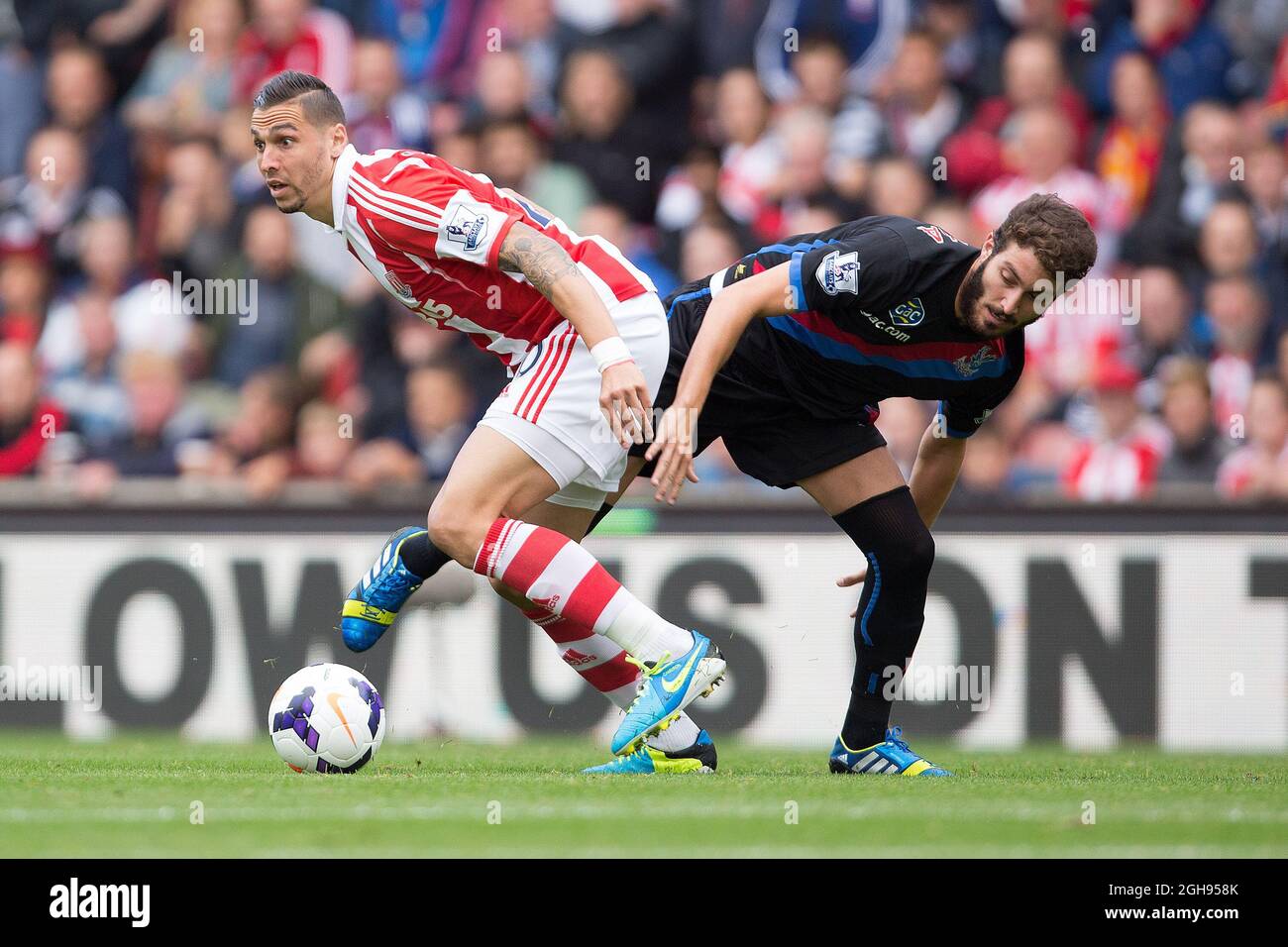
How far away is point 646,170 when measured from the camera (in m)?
10.2

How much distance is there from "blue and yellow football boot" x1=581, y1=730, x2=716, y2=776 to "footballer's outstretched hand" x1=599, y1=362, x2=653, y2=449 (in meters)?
1.22

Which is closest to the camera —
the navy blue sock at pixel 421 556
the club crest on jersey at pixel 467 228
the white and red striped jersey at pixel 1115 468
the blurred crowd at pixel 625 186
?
the club crest on jersey at pixel 467 228

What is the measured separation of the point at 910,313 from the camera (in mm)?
5520

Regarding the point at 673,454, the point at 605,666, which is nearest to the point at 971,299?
the point at 673,454

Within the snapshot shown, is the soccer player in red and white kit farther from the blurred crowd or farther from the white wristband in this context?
the blurred crowd

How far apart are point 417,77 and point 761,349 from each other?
5.28m

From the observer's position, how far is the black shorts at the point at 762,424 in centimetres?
595

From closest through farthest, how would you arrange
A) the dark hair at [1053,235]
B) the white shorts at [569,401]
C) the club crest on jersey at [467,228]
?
1. the dark hair at [1053,235]
2. the club crest on jersey at [467,228]
3. the white shorts at [569,401]

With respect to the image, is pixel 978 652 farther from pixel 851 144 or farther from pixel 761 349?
pixel 851 144

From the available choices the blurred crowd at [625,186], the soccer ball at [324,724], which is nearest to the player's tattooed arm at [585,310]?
the soccer ball at [324,724]

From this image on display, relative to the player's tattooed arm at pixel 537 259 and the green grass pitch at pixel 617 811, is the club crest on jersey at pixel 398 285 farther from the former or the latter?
the green grass pitch at pixel 617 811

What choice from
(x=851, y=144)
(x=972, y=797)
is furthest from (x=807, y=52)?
(x=972, y=797)

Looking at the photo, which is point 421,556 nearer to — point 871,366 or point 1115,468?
point 871,366
